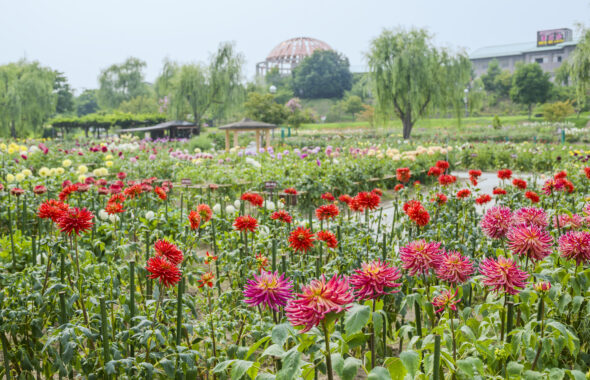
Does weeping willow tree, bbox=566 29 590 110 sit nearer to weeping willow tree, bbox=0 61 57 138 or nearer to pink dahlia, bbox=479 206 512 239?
pink dahlia, bbox=479 206 512 239

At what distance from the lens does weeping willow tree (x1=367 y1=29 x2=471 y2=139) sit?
1908 cm

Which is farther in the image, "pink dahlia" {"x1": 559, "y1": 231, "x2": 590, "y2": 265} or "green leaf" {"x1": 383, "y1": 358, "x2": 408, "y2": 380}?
"pink dahlia" {"x1": 559, "y1": 231, "x2": 590, "y2": 265}

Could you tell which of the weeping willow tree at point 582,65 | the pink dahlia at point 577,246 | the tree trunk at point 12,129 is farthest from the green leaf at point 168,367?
the tree trunk at point 12,129

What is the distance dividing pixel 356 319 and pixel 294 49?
3999 inches

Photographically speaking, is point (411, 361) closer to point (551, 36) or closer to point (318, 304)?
point (318, 304)

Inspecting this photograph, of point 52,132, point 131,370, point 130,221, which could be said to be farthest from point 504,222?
point 52,132

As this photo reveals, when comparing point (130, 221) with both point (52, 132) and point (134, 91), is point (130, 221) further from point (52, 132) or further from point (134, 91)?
point (134, 91)

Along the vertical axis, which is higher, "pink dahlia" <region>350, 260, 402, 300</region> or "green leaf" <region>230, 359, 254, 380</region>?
"pink dahlia" <region>350, 260, 402, 300</region>

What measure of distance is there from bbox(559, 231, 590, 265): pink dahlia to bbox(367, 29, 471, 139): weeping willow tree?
17884mm

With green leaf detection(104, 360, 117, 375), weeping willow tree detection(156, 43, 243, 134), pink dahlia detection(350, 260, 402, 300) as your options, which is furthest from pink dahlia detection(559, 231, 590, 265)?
weeping willow tree detection(156, 43, 243, 134)

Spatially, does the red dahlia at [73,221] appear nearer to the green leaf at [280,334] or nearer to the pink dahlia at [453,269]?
the green leaf at [280,334]

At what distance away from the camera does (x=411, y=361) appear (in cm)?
117

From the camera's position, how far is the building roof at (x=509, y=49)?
6216cm

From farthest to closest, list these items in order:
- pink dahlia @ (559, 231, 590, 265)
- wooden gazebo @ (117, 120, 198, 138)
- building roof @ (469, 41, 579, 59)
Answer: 1. building roof @ (469, 41, 579, 59)
2. wooden gazebo @ (117, 120, 198, 138)
3. pink dahlia @ (559, 231, 590, 265)
